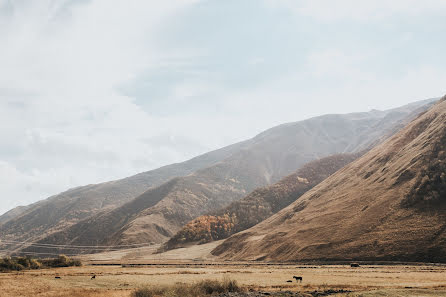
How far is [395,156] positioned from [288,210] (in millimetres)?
42678

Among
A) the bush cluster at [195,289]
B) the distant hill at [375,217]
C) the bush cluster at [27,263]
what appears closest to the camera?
the bush cluster at [195,289]

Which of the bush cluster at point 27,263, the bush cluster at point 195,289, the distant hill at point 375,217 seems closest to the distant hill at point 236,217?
the distant hill at point 375,217

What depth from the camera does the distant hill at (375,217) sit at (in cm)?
6888

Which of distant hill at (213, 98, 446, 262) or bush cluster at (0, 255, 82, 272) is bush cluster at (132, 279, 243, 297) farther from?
distant hill at (213, 98, 446, 262)

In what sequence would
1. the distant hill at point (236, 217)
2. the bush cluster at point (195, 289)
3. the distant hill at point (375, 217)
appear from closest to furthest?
the bush cluster at point (195, 289)
the distant hill at point (375, 217)
the distant hill at point (236, 217)

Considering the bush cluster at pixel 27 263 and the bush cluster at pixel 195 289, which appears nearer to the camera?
A: the bush cluster at pixel 195 289

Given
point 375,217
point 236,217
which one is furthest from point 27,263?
point 236,217

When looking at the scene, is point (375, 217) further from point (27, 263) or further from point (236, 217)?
point (236, 217)

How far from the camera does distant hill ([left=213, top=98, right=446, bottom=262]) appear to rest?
226 ft

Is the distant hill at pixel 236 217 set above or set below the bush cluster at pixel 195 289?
below

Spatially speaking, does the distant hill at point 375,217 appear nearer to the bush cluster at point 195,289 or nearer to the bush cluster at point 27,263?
the bush cluster at point 195,289

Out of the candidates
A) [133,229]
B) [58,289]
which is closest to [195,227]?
[133,229]

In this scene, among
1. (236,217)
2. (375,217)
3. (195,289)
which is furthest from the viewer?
(236,217)

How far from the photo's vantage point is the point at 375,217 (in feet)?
268
